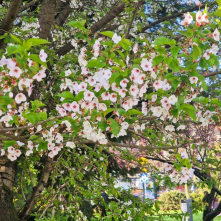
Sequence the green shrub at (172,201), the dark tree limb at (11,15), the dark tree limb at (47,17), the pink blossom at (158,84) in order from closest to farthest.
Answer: the pink blossom at (158,84) → the dark tree limb at (11,15) → the dark tree limb at (47,17) → the green shrub at (172,201)

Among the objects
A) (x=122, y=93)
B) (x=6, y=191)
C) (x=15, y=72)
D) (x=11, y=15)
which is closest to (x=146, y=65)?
(x=122, y=93)

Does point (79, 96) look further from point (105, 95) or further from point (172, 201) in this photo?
point (172, 201)

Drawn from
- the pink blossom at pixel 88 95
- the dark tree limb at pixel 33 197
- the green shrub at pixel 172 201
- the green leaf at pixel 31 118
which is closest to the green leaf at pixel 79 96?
the pink blossom at pixel 88 95

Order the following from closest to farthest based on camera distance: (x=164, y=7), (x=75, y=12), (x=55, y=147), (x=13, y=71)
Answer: (x=13, y=71) → (x=55, y=147) → (x=75, y=12) → (x=164, y=7)

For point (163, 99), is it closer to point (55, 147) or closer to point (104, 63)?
point (104, 63)

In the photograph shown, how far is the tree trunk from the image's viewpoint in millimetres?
3111

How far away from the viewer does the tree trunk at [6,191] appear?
311cm

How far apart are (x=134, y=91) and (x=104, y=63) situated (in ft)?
0.79

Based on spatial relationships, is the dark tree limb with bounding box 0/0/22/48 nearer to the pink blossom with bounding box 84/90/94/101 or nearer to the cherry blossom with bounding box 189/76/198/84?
the pink blossom with bounding box 84/90/94/101

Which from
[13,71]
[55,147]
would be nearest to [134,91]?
[13,71]

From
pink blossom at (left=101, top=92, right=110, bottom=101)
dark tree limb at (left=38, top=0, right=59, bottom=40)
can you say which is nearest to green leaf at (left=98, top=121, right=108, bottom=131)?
pink blossom at (left=101, top=92, right=110, bottom=101)

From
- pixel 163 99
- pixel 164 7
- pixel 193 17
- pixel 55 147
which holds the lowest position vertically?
pixel 55 147

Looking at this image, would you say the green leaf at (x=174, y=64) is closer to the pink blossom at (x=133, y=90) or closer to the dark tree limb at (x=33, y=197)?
the pink blossom at (x=133, y=90)

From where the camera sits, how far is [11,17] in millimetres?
2592
